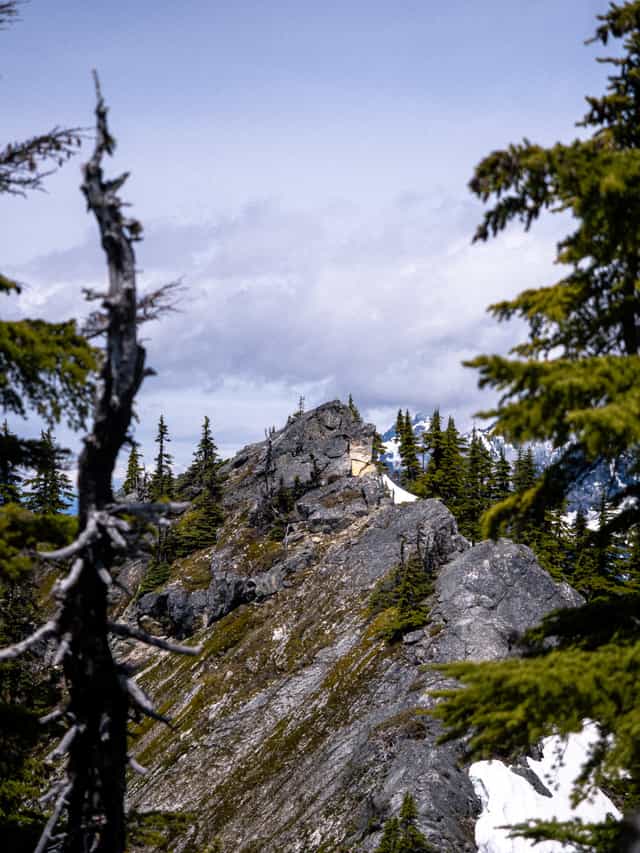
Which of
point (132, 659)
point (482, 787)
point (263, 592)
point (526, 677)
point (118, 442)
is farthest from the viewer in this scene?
point (132, 659)

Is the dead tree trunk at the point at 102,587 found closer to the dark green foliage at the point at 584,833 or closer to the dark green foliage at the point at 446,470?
the dark green foliage at the point at 584,833

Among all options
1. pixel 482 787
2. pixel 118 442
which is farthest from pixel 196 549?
pixel 118 442

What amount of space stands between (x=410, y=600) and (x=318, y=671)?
364 inches

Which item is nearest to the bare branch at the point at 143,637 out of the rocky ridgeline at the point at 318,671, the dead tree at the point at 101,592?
the dead tree at the point at 101,592

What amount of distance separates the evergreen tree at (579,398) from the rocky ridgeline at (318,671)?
16.7 feet

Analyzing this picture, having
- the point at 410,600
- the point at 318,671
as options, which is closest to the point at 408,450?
the point at 318,671

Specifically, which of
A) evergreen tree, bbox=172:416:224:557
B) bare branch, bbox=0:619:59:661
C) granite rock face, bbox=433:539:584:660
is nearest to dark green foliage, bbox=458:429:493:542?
granite rock face, bbox=433:539:584:660

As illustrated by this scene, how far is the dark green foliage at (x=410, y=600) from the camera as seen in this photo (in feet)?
117

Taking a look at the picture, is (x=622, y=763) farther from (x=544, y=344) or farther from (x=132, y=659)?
(x=132, y=659)

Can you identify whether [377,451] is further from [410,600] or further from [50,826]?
[50,826]

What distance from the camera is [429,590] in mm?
38344

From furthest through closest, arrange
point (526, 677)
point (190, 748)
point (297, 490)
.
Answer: point (297, 490) → point (190, 748) → point (526, 677)

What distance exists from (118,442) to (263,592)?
5429 cm

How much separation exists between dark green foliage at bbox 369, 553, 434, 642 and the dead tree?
97.8 ft
